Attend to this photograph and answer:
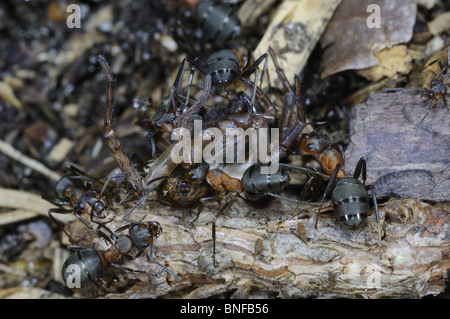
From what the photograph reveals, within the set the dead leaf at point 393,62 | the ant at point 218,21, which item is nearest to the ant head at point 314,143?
the dead leaf at point 393,62

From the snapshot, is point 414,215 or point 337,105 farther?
point 337,105

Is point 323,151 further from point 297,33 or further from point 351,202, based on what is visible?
point 297,33

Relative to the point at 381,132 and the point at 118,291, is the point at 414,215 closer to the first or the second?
the point at 381,132

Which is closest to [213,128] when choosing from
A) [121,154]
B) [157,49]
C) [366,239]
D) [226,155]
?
[226,155]

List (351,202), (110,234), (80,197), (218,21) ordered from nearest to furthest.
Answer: (351,202) → (110,234) → (80,197) → (218,21)

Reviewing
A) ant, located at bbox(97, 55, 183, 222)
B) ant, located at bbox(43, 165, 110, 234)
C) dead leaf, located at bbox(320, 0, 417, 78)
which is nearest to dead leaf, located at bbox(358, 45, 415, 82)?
Result: dead leaf, located at bbox(320, 0, 417, 78)

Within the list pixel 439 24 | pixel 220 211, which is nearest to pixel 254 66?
pixel 220 211
